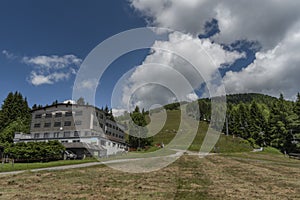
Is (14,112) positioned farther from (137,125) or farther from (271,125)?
(271,125)

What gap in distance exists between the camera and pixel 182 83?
619 inches

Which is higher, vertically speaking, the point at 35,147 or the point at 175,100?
the point at 175,100

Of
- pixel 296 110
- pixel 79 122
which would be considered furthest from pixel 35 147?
pixel 296 110

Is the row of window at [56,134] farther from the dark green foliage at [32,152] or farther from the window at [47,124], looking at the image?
the dark green foliage at [32,152]

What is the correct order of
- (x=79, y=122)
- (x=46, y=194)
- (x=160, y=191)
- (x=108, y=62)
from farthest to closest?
(x=79, y=122) < (x=108, y=62) < (x=160, y=191) < (x=46, y=194)

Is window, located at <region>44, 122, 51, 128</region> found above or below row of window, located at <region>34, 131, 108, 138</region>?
above

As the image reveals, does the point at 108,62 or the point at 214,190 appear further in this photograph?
the point at 108,62

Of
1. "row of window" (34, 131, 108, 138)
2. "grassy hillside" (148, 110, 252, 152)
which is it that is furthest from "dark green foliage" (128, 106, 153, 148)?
"row of window" (34, 131, 108, 138)

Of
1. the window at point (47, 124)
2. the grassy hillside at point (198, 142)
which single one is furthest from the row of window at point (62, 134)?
the grassy hillside at point (198, 142)

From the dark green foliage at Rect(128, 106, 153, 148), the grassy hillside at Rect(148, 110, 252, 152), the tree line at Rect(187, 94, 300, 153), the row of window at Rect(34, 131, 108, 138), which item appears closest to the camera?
the dark green foliage at Rect(128, 106, 153, 148)

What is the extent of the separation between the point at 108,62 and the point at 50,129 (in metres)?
53.9

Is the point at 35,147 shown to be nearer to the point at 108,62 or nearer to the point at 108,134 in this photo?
the point at 108,134

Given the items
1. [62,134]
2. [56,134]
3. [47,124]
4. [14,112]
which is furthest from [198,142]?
[14,112]

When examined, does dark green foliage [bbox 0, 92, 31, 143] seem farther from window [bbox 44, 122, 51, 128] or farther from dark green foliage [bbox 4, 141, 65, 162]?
dark green foliage [bbox 4, 141, 65, 162]
